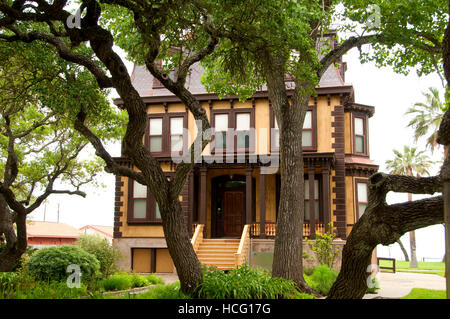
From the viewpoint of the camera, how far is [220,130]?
22562 mm

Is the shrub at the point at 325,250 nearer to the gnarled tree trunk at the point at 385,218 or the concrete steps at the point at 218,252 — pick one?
the concrete steps at the point at 218,252

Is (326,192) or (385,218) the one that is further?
(326,192)

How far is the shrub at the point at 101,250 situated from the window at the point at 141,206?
4509mm

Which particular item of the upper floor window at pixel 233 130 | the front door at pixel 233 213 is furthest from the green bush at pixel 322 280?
the upper floor window at pixel 233 130

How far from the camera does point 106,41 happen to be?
9086mm

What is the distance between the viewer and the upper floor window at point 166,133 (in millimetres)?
22750

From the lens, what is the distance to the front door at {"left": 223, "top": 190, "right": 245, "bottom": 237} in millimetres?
22797

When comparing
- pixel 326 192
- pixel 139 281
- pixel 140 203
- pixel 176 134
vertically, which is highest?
pixel 176 134

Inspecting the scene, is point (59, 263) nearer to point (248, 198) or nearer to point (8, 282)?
point (8, 282)

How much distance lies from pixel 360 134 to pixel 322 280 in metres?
10.4

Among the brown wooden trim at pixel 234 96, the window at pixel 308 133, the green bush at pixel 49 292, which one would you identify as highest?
the brown wooden trim at pixel 234 96

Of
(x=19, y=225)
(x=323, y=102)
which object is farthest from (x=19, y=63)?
(x=323, y=102)

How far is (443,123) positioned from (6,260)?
13.3 metres

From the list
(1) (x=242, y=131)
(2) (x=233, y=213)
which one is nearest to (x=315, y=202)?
(2) (x=233, y=213)
